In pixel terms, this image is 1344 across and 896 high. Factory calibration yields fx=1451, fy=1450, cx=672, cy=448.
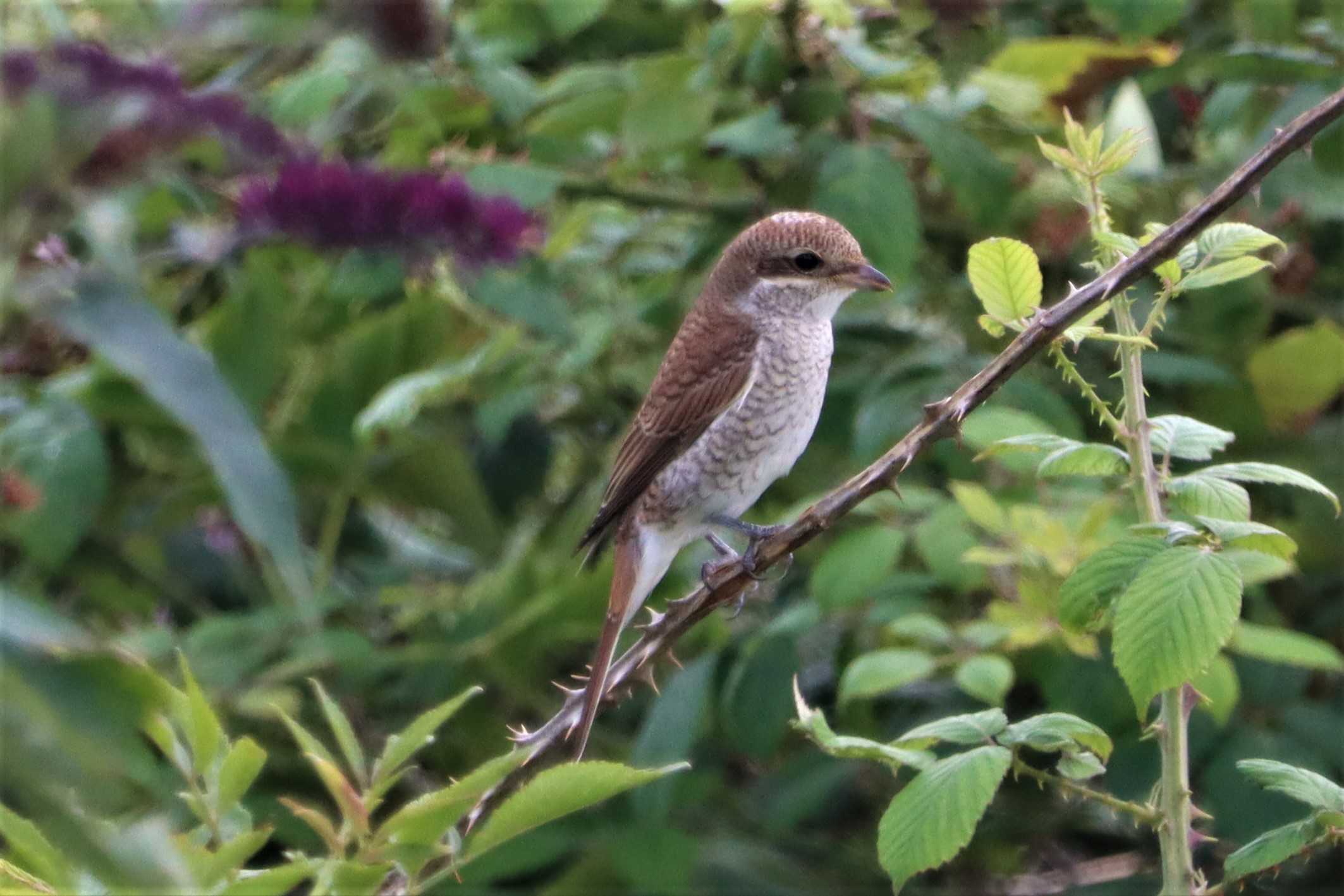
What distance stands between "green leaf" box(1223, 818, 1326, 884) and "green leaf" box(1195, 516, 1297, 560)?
0.24 metres

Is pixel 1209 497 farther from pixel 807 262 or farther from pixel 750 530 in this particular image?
pixel 807 262

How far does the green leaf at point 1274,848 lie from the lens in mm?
1213

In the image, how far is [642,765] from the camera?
2443mm

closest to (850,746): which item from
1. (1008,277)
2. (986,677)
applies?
(1008,277)

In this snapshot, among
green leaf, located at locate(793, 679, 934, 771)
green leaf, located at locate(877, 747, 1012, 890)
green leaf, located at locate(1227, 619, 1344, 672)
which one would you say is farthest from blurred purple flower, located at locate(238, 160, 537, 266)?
green leaf, located at locate(1227, 619, 1344, 672)

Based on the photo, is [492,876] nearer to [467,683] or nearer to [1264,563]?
[467,683]

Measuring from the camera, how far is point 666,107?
8.08 ft

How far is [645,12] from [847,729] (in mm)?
1564

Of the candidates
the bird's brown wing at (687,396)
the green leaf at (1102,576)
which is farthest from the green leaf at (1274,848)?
the bird's brown wing at (687,396)

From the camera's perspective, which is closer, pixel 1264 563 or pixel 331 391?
pixel 1264 563

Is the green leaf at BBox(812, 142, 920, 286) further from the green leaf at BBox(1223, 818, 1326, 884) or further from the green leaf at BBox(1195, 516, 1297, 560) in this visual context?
the green leaf at BBox(1223, 818, 1326, 884)

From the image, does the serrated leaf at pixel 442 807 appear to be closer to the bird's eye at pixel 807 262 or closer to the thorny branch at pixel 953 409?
the thorny branch at pixel 953 409

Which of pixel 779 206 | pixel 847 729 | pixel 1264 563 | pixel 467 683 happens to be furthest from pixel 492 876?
pixel 1264 563

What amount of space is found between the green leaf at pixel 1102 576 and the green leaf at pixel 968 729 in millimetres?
108
